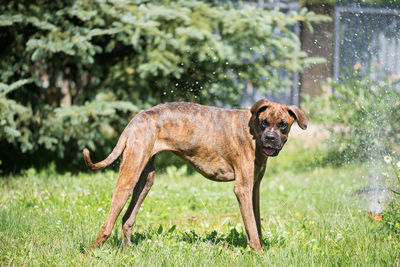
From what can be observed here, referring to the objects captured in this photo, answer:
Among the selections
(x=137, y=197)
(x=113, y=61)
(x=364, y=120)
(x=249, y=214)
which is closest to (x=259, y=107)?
(x=249, y=214)

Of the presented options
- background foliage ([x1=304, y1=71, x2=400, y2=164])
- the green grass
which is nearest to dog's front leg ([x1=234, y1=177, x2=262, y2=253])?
the green grass

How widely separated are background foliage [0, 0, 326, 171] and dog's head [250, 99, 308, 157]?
2.81m

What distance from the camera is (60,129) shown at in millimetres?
6191

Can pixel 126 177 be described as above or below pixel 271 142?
below

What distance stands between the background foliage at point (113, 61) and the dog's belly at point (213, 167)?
102 inches

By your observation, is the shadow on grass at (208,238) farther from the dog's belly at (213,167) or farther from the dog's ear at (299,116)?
the dog's ear at (299,116)

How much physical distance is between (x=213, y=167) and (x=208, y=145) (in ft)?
0.61

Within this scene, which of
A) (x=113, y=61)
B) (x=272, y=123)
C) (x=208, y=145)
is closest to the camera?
(x=272, y=123)

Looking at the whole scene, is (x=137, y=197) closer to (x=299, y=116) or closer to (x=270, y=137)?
(x=270, y=137)

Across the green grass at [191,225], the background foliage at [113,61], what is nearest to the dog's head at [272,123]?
the green grass at [191,225]

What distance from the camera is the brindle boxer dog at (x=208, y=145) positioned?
3.22 metres

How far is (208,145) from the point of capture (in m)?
3.49

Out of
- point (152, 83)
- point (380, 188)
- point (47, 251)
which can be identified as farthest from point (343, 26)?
point (47, 251)

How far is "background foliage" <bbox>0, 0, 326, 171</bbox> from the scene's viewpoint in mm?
5812
